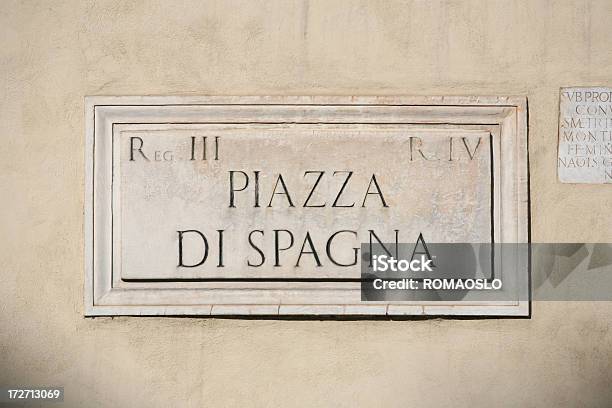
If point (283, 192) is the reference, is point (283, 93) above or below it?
above

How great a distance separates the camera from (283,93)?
2643mm

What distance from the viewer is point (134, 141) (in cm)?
268

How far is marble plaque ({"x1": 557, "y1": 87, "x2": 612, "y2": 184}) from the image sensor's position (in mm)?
2641

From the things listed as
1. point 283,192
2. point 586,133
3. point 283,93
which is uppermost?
point 283,93

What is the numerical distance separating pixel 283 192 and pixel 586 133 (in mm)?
1418

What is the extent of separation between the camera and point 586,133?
2.65 m

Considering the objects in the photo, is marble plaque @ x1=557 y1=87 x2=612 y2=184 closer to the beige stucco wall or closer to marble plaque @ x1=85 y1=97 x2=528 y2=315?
the beige stucco wall

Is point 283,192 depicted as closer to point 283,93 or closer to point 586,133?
point 283,93

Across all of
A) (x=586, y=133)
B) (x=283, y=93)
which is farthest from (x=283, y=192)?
(x=586, y=133)

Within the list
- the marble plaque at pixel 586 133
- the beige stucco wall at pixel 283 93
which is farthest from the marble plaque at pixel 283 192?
the marble plaque at pixel 586 133

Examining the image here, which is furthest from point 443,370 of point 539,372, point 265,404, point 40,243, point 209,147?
point 40,243

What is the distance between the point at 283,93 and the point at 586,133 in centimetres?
140

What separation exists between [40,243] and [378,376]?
1.67 m

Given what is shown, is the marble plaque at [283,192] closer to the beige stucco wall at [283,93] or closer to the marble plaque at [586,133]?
the beige stucco wall at [283,93]
